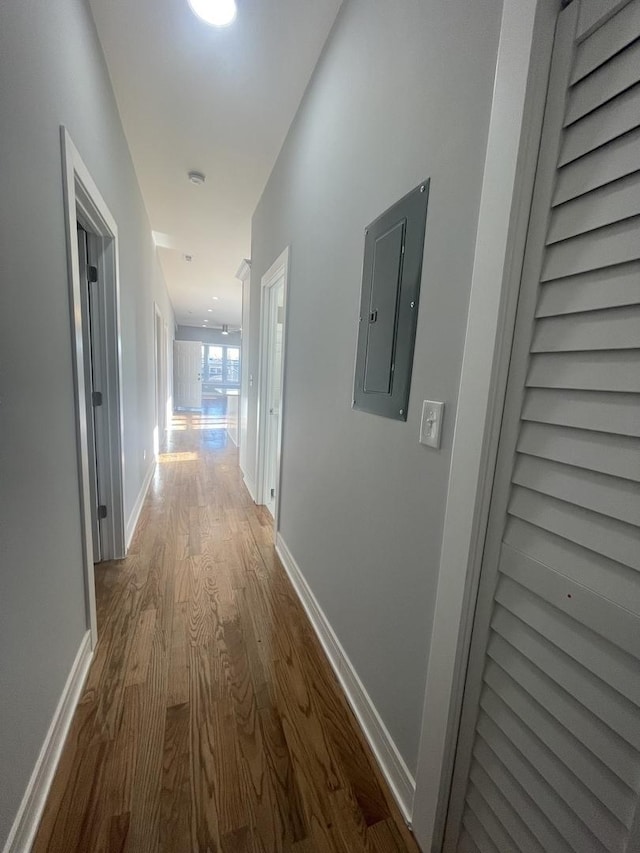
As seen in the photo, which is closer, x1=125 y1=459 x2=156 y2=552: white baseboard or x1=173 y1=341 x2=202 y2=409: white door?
x1=125 y1=459 x2=156 y2=552: white baseboard

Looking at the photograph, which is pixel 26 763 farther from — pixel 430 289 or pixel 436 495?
pixel 430 289

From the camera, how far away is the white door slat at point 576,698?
1.65 feet

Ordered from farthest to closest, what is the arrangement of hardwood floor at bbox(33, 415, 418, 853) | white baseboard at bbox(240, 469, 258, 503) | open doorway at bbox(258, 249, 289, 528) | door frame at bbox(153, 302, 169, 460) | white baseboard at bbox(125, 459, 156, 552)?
door frame at bbox(153, 302, 169, 460)
white baseboard at bbox(240, 469, 258, 503)
open doorway at bbox(258, 249, 289, 528)
white baseboard at bbox(125, 459, 156, 552)
hardwood floor at bbox(33, 415, 418, 853)

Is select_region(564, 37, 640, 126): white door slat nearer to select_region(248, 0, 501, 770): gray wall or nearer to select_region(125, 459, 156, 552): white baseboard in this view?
select_region(248, 0, 501, 770): gray wall

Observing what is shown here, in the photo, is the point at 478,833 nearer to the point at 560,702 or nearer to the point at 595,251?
the point at 560,702

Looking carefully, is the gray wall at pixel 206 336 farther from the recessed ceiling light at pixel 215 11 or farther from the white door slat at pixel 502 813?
the white door slat at pixel 502 813

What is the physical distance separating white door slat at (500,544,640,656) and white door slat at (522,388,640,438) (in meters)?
0.27

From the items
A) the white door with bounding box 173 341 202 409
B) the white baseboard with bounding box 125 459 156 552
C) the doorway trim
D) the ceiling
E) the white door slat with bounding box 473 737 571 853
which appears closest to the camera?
the white door slat with bounding box 473 737 571 853

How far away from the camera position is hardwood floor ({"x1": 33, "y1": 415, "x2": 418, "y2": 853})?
92 cm

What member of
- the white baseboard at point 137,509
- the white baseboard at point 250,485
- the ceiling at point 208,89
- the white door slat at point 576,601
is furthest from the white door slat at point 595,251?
the white baseboard at point 250,485

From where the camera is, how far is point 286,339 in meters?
2.20

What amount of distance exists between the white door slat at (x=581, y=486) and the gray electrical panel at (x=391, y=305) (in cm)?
39

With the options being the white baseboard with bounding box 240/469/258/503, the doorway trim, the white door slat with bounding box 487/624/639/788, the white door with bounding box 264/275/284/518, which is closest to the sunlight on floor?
the white baseboard with bounding box 240/469/258/503

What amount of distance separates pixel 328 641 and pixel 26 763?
105 centimetres
